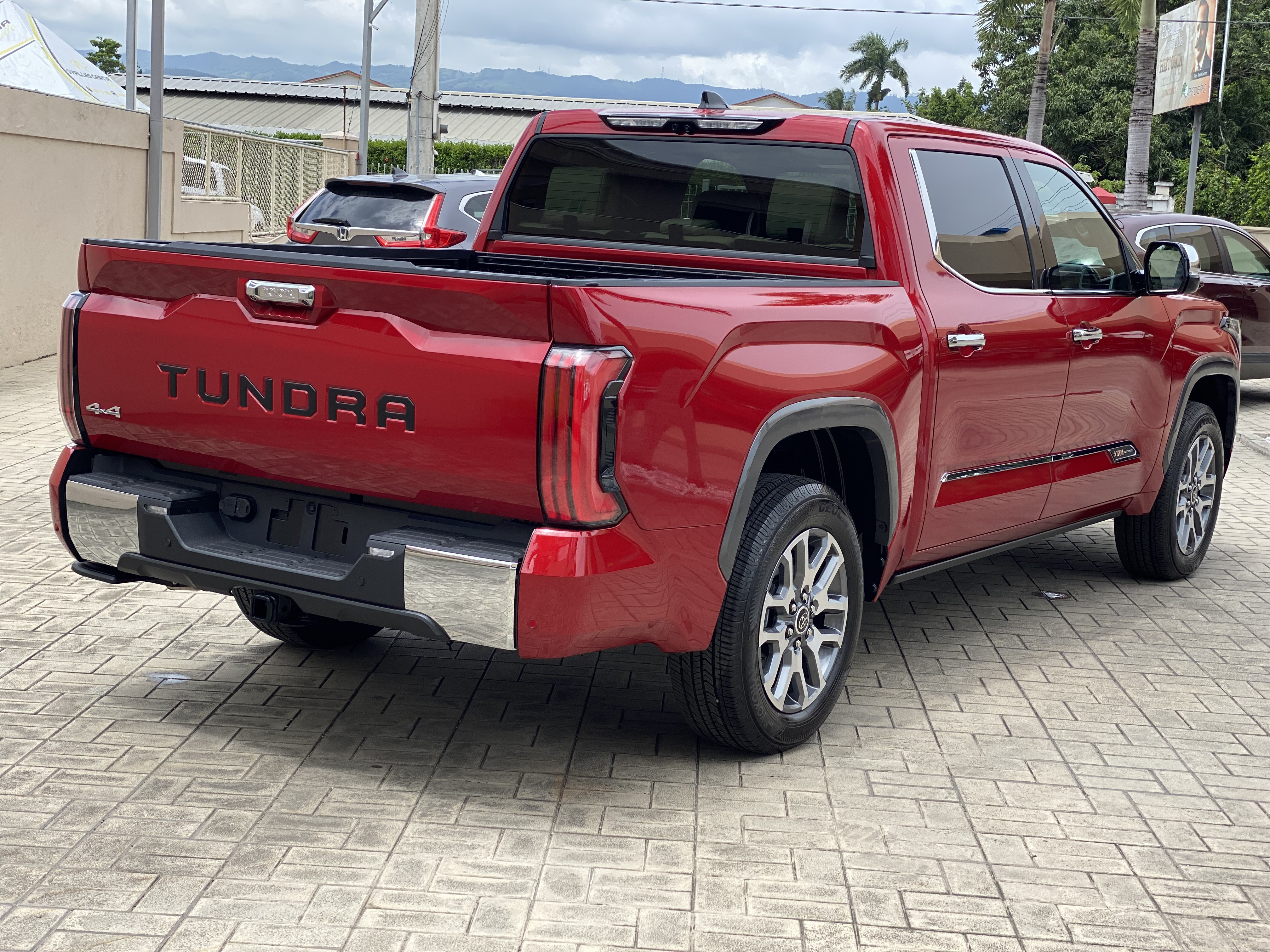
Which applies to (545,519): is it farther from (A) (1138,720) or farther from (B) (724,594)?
(A) (1138,720)

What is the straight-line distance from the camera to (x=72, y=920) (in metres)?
3.30

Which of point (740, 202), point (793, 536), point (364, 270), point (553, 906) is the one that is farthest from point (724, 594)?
point (740, 202)

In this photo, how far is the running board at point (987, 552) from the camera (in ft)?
17.0

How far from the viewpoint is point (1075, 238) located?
5969 mm

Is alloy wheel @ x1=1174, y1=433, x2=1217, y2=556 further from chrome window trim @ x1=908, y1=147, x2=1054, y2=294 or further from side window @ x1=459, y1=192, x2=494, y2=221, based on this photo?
side window @ x1=459, y1=192, x2=494, y2=221

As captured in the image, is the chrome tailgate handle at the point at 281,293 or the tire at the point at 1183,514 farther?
the tire at the point at 1183,514

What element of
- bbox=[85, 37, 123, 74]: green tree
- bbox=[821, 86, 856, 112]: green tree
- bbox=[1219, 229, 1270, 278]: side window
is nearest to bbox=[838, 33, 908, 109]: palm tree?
bbox=[821, 86, 856, 112]: green tree

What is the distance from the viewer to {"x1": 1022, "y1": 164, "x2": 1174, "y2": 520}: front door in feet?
18.9

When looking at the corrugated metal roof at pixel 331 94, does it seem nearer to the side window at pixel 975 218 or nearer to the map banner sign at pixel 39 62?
the map banner sign at pixel 39 62

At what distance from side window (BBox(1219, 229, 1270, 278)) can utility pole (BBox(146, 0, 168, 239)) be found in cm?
1027

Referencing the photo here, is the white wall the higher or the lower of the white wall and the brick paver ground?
the higher

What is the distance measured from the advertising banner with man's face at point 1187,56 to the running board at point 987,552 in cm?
2713

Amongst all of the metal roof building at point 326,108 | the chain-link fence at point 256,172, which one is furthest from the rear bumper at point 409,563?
the metal roof building at point 326,108

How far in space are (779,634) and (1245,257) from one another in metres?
11.4
